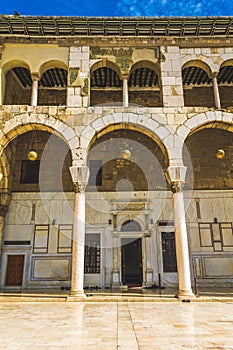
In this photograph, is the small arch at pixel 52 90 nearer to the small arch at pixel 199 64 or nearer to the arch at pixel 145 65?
the arch at pixel 145 65

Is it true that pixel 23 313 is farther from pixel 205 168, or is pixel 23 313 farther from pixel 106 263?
pixel 205 168

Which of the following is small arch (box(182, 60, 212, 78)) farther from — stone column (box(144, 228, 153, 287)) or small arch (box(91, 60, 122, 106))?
stone column (box(144, 228, 153, 287))

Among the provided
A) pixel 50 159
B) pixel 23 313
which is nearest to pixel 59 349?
pixel 23 313

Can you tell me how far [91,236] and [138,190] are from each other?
2.66m

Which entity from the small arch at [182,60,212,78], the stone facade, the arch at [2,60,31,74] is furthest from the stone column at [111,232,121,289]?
the arch at [2,60,31,74]

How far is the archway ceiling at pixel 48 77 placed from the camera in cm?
1109

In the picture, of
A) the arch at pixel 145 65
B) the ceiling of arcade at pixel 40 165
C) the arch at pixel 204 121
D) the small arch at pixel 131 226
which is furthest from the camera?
the ceiling of arcade at pixel 40 165

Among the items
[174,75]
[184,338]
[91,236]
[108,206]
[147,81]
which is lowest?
[184,338]

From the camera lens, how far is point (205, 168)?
11828 mm

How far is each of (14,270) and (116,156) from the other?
602cm

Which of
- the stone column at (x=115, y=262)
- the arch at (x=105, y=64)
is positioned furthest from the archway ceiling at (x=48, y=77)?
the stone column at (x=115, y=262)

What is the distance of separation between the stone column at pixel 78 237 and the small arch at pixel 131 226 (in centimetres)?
359

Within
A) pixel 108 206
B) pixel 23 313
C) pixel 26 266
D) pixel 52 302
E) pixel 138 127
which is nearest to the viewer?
pixel 23 313

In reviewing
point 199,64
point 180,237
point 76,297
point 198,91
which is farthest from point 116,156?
point 76,297
